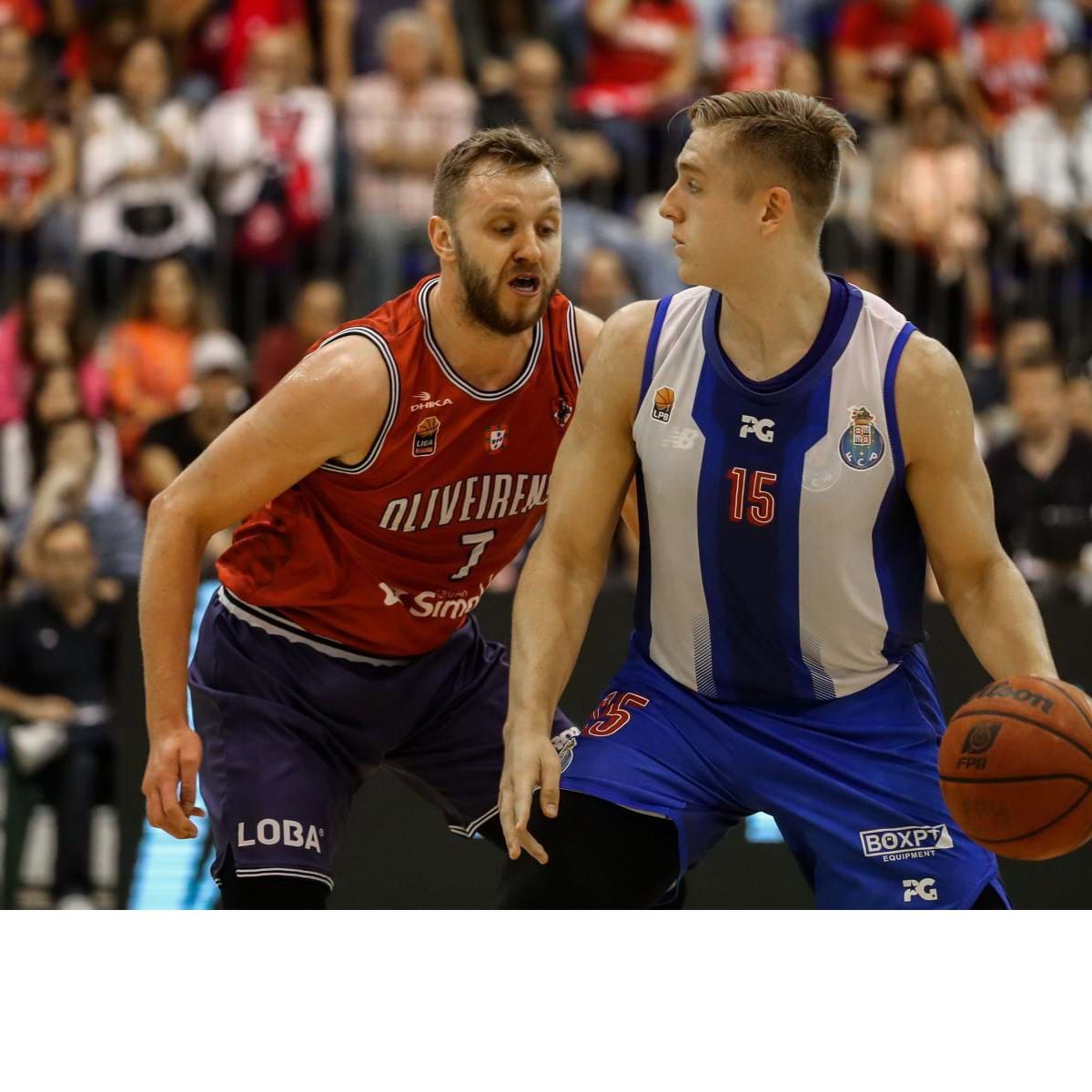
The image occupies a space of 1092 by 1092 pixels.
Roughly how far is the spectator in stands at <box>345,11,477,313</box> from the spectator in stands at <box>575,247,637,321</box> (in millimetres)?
812

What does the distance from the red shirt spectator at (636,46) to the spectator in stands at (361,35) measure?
0.78m

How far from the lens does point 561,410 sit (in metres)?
4.16

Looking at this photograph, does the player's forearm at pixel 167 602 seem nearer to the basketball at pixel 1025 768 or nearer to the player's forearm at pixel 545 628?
the player's forearm at pixel 545 628

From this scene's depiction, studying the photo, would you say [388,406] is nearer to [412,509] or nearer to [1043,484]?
[412,509]

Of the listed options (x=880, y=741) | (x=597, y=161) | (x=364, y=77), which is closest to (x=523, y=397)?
(x=880, y=741)

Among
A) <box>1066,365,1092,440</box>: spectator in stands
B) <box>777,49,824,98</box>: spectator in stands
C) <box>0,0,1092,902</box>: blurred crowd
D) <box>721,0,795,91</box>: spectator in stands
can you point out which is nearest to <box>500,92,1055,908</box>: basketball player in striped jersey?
<box>0,0,1092,902</box>: blurred crowd

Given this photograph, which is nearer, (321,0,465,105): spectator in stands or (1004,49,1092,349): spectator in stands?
(1004,49,1092,349): spectator in stands

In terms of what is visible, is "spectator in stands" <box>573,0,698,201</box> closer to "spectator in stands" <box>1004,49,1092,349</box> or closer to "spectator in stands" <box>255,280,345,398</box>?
"spectator in stands" <box>1004,49,1092,349</box>

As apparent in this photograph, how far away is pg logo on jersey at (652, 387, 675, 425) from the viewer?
12.1 feet

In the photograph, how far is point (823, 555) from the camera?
12.1ft

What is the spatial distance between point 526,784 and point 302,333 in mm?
5184

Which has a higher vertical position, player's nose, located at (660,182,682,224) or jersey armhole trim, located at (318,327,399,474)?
player's nose, located at (660,182,682,224)

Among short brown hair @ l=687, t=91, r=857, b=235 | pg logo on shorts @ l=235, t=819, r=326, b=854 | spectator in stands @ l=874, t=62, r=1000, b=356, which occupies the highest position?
spectator in stands @ l=874, t=62, r=1000, b=356

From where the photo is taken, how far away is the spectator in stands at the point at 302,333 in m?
8.24
